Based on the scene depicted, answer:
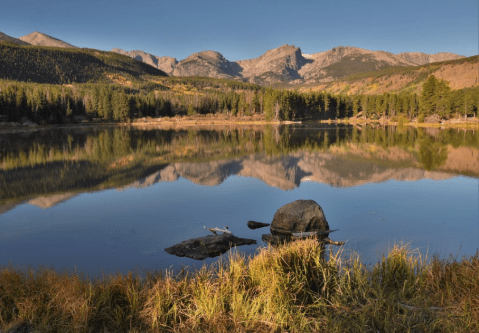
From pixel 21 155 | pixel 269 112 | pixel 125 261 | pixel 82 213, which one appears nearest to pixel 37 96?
pixel 269 112

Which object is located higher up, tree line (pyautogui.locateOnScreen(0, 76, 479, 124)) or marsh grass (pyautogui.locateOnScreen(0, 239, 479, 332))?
tree line (pyautogui.locateOnScreen(0, 76, 479, 124))

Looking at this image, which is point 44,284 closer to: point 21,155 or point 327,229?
point 327,229

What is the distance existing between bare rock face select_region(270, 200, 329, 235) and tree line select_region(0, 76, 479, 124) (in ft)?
368

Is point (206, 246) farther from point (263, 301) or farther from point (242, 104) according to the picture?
A: point (242, 104)

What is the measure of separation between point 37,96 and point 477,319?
139 metres

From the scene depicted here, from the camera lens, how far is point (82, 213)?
1741 cm

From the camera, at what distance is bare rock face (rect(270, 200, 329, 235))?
14383 millimetres

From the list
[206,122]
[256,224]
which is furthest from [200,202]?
[206,122]

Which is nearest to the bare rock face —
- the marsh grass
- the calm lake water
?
the calm lake water

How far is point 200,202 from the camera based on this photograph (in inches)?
797

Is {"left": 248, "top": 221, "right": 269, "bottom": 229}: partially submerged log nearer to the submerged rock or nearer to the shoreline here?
the submerged rock

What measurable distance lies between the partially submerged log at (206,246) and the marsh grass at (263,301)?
3.46 metres

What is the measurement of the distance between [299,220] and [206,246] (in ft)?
14.4

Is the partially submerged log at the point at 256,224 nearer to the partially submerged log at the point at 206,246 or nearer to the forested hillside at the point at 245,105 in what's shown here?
the partially submerged log at the point at 206,246
